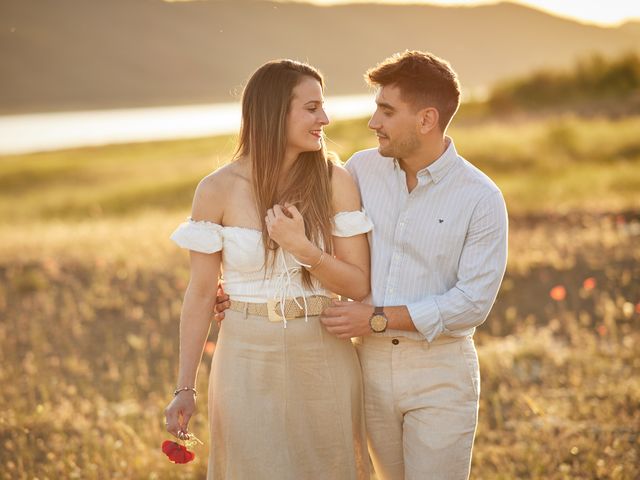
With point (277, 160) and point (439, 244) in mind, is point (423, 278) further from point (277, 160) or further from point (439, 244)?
point (277, 160)

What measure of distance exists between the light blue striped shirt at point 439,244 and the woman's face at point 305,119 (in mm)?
438

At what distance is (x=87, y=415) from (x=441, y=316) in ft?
12.2

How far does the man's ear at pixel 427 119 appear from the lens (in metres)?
3.90

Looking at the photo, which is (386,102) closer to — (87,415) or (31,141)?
(87,415)

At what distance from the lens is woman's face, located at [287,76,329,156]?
3.74 m

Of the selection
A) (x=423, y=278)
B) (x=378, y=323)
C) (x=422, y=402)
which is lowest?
(x=422, y=402)

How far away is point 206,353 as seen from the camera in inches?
320

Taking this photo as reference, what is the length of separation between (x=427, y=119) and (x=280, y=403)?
4.74ft

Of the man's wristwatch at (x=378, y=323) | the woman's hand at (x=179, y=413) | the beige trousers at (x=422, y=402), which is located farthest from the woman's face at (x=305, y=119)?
the woman's hand at (x=179, y=413)

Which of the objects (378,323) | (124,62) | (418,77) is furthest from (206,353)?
(124,62)

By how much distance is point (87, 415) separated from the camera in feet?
21.3

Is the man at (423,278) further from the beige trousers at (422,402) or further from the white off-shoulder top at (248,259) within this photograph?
the white off-shoulder top at (248,259)

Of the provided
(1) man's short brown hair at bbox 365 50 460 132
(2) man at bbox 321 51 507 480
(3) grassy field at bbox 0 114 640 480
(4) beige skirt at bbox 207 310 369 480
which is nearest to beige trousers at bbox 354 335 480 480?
(2) man at bbox 321 51 507 480

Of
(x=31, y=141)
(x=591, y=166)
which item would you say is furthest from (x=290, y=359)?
(x=31, y=141)
